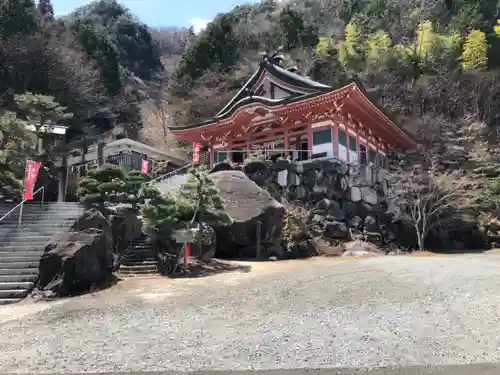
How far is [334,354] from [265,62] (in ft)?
61.5

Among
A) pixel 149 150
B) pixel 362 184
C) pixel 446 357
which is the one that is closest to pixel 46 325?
pixel 446 357

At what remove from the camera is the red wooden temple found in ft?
58.5

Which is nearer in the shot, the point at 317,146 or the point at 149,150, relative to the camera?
the point at 317,146

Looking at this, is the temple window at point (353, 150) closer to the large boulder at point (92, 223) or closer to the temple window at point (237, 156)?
the temple window at point (237, 156)

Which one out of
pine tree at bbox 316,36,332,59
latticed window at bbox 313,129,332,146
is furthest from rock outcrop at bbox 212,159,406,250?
pine tree at bbox 316,36,332,59

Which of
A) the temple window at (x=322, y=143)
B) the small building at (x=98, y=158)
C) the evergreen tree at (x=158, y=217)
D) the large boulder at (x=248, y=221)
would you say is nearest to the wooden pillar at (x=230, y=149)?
the small building at (x=98, y=158)

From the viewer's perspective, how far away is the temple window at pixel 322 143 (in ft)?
60.1

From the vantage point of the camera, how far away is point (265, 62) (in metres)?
21.3

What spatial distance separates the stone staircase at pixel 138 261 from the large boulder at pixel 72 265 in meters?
1.27

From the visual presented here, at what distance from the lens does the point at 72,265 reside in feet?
27.9

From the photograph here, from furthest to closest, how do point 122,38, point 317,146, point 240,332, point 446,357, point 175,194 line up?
point 122,38, point 317,146, point 175,194, point 240,332, point 446,357

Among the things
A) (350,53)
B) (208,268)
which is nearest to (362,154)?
(208,268)

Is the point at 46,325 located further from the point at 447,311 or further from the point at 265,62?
the point at 265,62

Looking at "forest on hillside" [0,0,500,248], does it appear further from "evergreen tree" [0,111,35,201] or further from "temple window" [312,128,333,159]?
"temple window" [312,128,333,159]
